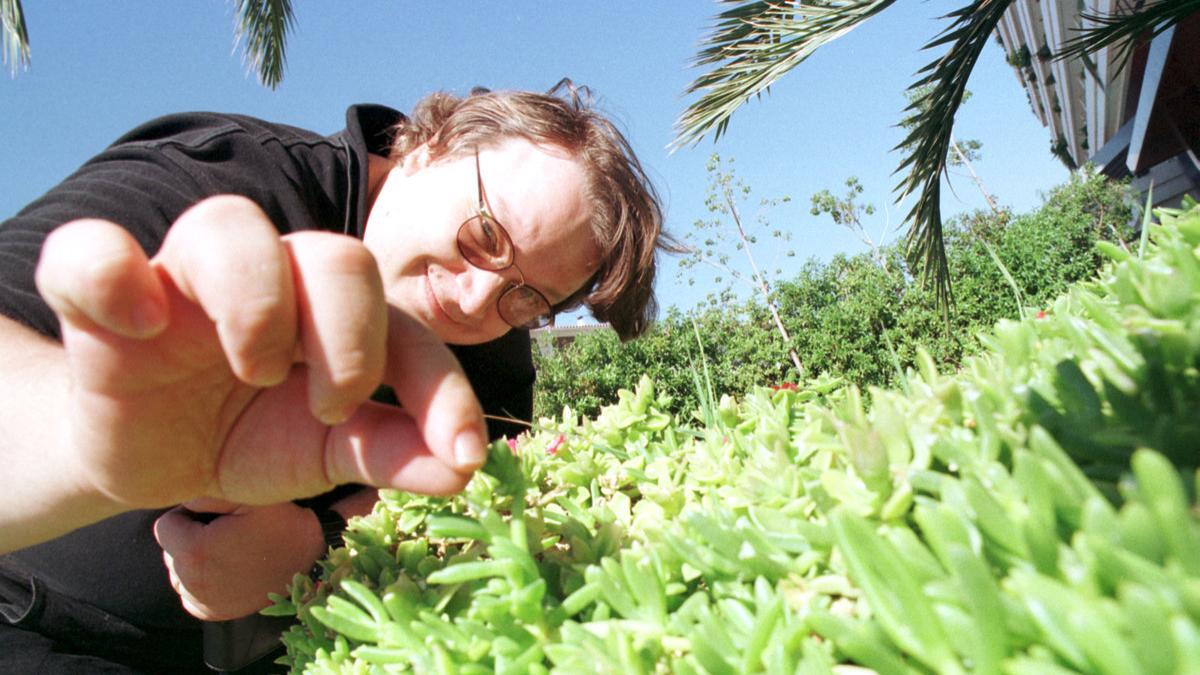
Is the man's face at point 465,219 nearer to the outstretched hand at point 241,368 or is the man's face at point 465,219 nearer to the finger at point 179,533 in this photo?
the finger at point 179,533

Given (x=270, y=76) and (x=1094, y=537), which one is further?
(x=270, y=76)

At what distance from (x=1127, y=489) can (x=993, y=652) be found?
0.11 meters

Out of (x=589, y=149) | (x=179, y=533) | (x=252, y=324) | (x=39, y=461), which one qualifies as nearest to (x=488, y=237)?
(x=589, y=149)

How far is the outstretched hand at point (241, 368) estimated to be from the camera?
48 cm

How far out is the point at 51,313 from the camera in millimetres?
996

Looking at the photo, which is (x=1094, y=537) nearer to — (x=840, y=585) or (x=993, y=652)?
(x=993, y=652)

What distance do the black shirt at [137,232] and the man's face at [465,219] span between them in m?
0.21

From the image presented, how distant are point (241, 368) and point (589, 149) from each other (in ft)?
5.57

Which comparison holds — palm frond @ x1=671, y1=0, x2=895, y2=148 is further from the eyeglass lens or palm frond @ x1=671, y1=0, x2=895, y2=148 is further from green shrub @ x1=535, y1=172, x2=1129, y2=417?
green shrub @ x1=535, y1=172, x2=1129, y2=417

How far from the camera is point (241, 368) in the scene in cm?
51

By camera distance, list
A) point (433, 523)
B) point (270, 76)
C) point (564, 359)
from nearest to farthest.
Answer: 1. point (433, 523)
2. point (270, 76)
3. point (564, 359)

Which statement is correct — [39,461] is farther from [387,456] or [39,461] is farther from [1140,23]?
[1140,23]

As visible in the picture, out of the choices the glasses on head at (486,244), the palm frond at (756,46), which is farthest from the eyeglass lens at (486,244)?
the palm frond at (756,46)

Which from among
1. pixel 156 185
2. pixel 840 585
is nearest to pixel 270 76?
pixel 156 185
